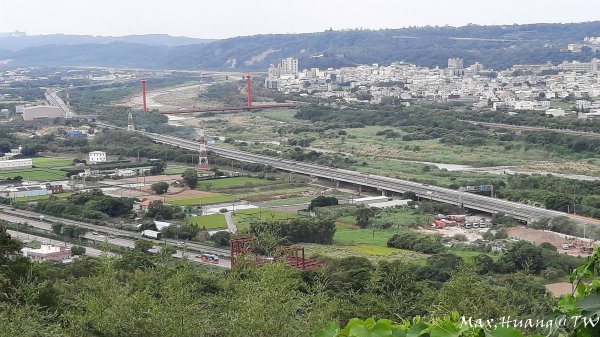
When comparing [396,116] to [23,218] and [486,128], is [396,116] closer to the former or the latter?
[486,128]

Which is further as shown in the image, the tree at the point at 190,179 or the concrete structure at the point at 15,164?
the concrete structure at the point at 15,164

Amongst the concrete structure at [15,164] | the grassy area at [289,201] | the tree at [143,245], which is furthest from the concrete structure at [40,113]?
the tree at [143,245]

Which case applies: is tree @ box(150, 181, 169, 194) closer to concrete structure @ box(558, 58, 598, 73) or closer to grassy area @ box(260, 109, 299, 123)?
grassy area @ box(260, 109, 299, 123)

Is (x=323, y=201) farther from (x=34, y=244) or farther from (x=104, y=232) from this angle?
(x=34, y=244)

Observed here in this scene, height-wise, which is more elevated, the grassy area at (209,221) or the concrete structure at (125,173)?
the grassy area at (209,221)

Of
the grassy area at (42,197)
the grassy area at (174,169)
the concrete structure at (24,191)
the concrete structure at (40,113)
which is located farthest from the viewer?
the concrete structure at (40,113)

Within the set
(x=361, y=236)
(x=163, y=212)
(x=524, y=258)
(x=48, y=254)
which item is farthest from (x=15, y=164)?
(x=524, y=258)

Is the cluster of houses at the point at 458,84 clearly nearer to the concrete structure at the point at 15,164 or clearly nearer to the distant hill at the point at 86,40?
the concrete structure at the point at 15,164

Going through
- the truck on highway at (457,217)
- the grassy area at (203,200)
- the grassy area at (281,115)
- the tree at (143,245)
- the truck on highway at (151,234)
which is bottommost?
the grassy area at (281,115)
